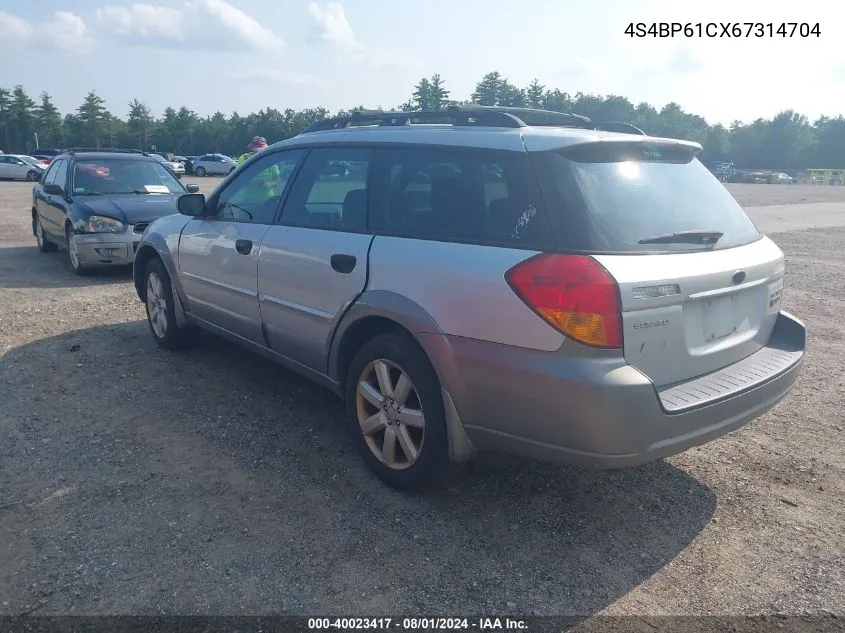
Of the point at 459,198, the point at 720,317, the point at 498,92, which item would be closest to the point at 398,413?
the point at 459,198

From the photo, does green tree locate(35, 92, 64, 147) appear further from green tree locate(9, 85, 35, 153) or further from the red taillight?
the red taillight

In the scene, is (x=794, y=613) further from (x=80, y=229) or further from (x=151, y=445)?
(x=80, y=229)

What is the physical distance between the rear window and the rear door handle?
1.12m

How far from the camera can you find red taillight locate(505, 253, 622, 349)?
2.72 m

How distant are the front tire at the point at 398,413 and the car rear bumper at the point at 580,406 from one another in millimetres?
175

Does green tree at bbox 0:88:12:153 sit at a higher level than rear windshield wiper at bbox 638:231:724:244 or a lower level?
higher

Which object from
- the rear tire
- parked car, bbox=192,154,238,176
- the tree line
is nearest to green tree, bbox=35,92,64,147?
the tree line

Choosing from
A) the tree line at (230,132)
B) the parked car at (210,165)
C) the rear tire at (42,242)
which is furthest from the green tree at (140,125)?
the rear tire at (42,242)

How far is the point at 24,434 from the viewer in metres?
4.20

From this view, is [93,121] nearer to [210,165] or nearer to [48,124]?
[48,124]

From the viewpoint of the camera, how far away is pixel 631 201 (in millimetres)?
3098

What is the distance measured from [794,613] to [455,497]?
1.56m

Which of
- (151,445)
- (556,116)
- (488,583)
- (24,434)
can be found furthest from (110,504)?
(556,116)

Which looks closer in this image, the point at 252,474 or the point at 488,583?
the point at 488,583
